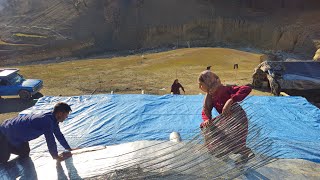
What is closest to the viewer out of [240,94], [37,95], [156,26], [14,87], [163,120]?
[240,94]

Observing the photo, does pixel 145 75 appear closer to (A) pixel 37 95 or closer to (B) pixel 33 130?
(A) pixel 37 95

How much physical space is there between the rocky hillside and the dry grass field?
915cm

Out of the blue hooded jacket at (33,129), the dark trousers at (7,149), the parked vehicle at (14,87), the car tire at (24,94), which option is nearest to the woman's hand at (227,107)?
the blue hooded jacket at (33,129)

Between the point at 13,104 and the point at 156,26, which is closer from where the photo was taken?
the point at 13,104

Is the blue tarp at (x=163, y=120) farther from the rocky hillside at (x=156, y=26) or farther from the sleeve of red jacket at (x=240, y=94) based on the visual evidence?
the rocky hillside at (x=156, y=26)

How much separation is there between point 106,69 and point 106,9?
24.9 m

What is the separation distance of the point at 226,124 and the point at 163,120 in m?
3.01

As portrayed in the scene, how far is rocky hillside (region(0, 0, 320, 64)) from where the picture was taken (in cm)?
3506

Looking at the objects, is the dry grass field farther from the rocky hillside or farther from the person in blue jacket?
the rocky hillside

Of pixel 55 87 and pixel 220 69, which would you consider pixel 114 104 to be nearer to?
pixel 55 87

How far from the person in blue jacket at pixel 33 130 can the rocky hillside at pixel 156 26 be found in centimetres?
2754

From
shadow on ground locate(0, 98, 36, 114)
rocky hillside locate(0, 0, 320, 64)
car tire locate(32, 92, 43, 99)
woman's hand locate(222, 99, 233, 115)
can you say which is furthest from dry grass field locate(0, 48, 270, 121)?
woman's hand locate(222, 99, 233, 115)

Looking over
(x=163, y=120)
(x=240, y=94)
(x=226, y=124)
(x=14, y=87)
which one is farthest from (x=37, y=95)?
(x=240, y=94)

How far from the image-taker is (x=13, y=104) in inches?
608
